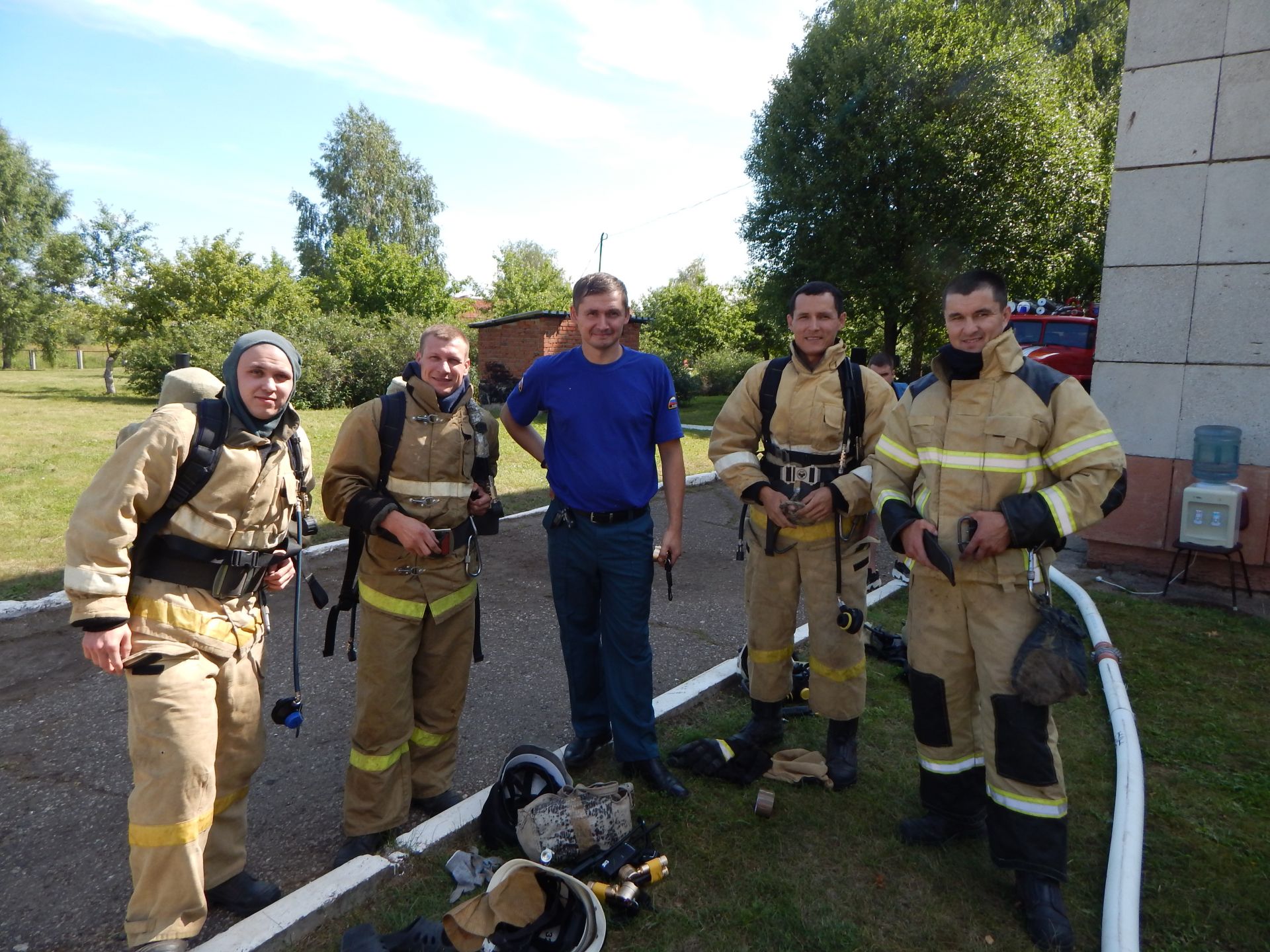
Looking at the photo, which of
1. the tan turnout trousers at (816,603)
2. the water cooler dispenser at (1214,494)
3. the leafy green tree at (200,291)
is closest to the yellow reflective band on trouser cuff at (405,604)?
the tan turnout trousers at (816,603)

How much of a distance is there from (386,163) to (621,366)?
47.5 metres

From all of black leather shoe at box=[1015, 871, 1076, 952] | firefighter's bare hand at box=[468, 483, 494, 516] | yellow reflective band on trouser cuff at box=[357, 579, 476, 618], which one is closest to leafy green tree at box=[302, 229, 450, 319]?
firefighter's bare hand at box=[468, 483, 494, 516]

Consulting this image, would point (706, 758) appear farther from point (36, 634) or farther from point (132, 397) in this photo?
point (132, 397)

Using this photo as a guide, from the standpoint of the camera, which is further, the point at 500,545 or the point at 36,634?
the point at 500,545

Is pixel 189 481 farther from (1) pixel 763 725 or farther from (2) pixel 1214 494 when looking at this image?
(2) pixel 1214 494

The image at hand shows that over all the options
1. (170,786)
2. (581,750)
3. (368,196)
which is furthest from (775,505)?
(368,196)

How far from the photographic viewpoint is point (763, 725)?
4.22 meters

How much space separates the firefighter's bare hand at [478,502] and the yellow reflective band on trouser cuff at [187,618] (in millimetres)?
1059

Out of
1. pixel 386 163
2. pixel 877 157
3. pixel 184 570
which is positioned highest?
pixel 386 163

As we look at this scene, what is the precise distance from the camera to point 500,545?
28.0ft

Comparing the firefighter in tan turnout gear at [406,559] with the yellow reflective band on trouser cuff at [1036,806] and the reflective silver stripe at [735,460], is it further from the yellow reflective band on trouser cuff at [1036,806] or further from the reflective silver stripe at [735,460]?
the yellow reflective band on trouser cuff at [1036,806]

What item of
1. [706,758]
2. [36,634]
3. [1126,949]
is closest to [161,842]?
[706,758]

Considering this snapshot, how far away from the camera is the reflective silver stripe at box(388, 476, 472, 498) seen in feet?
11.1

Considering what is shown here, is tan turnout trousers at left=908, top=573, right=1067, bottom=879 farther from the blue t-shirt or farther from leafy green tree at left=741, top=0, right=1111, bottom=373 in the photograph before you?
leafy green tree at left=741, top=0, right=1111, bottom=373
